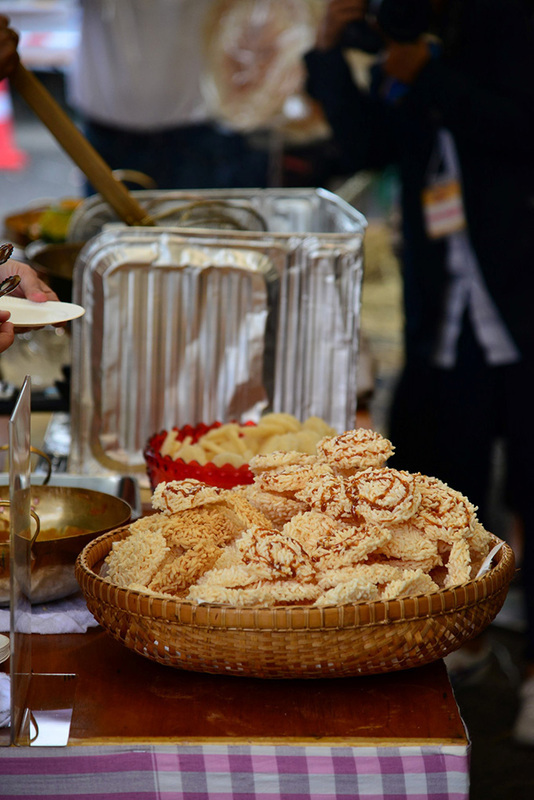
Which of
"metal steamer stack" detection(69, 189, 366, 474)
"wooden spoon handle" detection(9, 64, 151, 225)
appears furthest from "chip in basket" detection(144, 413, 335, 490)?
"wooden spoon handle" detection(9, 64, 151, 225)

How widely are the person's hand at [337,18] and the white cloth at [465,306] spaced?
346 millimetres

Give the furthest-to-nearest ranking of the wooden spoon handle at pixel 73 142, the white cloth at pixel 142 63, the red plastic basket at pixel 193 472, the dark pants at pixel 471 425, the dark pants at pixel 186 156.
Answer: the dark pants at pixel 186 156 → the white cloth at pixel 142 63 → the dark pants at pixel 471 425 → the wooden spoon handle at pixel 73 142 → the red plastic basket at pixel 193 472

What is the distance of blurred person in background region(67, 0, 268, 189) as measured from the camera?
11.7 feet

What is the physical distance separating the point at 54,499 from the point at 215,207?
3.23 ft

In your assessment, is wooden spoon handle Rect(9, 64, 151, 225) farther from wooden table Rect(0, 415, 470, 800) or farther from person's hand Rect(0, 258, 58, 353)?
wooden table Rect(0, 415, 470, 800)

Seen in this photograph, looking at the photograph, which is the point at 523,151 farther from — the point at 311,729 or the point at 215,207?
the point at 311,729

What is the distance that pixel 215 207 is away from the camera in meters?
1.95

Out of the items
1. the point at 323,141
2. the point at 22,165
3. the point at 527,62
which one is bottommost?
the point at 22,165

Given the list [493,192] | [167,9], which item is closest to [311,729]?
[493,192]

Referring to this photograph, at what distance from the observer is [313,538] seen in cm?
83

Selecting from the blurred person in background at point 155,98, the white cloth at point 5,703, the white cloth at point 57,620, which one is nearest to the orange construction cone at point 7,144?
the blurred person in background at point 155,98

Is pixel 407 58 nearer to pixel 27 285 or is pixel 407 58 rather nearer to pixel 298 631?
pixel 27 285

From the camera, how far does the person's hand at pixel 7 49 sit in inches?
52.8

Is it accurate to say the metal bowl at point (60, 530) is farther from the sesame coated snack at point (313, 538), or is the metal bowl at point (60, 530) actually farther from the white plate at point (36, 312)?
the white plate at point (36, 312)
